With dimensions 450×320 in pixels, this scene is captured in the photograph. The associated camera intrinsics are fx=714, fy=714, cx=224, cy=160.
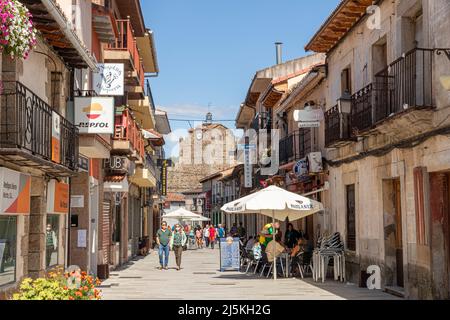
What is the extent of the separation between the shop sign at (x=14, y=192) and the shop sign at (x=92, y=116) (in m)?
4.01

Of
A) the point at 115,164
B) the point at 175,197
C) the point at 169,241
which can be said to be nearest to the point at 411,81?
the point at 115,164

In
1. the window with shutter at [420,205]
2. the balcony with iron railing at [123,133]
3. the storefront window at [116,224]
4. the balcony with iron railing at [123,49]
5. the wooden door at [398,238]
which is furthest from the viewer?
the storefront window at [116,224]

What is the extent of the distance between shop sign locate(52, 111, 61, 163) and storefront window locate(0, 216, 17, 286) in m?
1.59

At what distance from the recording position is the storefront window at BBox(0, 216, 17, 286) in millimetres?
11109

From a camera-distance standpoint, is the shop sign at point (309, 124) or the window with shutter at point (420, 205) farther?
the shop sign at point (309, 124)

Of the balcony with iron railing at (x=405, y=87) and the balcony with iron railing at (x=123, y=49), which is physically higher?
the balcony with iron railing at (x=123, y=49)

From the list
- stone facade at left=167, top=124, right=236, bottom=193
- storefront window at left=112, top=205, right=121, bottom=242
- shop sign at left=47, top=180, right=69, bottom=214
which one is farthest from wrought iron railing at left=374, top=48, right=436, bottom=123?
stone facade at left=167, top=124, right=236, bottom=193

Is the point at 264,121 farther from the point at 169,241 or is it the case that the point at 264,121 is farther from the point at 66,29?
the point at 66,29

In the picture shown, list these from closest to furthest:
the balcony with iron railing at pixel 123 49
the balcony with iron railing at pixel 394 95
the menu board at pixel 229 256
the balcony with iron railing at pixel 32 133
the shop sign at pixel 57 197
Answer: the balcony with iron railing at pixel 32 133 < the balcony with iron railing at pixel 394 95 < the shop sign at pixel 57 197 < the balcony with iron railing at pixel 123 49 < the menu board at pixel 229 256

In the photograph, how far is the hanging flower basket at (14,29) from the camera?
859cm

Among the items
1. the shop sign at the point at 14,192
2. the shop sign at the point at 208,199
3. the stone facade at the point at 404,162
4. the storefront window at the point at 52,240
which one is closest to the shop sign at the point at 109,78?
the storefront window at the point at 52,240

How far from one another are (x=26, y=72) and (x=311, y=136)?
14.3 m

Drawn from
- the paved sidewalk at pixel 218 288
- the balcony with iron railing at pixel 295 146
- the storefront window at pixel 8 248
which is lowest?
the paved sidewalk at pixel 218 288

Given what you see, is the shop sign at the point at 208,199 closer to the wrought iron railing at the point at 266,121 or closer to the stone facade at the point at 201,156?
the stone facade at the point at 201,156
